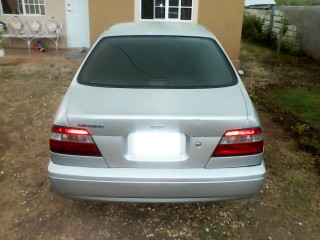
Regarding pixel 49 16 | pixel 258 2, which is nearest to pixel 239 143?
pixel 49 16

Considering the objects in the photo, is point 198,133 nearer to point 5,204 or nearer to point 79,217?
point 79,217

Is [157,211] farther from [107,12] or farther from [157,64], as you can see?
[107,12]

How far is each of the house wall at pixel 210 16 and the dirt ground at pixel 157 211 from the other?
4639 mm

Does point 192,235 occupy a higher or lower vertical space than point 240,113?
lower

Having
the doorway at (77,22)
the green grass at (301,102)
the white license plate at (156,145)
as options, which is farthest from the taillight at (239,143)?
the doorway at (77,22)

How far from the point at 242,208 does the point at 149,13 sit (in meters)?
6.61

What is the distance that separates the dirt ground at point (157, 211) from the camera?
2666 millimetres

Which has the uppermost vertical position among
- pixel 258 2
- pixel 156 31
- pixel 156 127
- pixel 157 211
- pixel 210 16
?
pixel 156 31

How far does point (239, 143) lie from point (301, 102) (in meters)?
4.14

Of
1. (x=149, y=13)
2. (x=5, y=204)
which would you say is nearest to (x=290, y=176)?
(x=5, y=204)

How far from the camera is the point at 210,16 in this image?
7.84 meters

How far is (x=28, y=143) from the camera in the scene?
4.11 meters

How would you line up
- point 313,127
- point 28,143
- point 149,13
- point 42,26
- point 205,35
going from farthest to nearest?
point 42,26 < point 149,13 < point 313,127 < point 28,143 < point 205,35

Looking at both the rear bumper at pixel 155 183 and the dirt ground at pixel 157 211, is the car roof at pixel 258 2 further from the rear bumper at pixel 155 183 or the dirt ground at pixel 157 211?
the rear bumper at pixel 155 183
